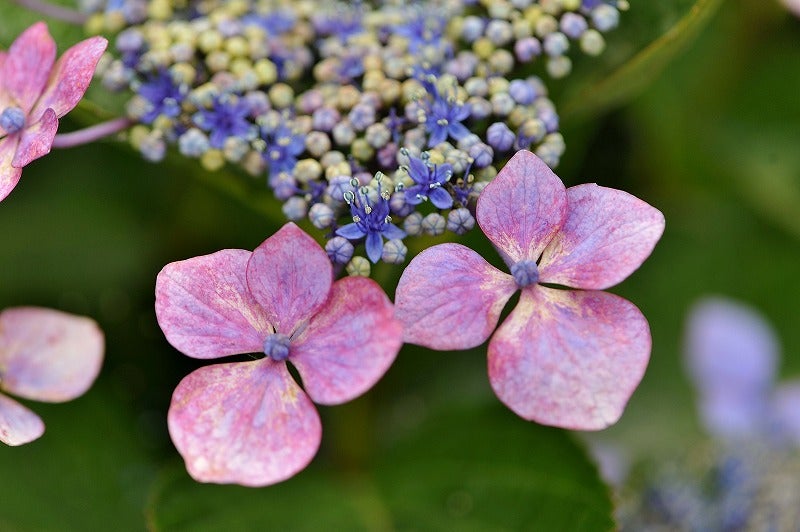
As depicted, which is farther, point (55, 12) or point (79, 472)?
point (79, 472)

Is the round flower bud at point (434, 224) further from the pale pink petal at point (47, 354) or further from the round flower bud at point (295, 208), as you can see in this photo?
the pale pink petal at point (47, 354)

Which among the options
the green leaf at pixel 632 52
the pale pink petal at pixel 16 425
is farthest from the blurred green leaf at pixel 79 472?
the green leaf at pixel 632 52

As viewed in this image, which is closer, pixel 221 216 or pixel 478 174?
pixel 478 174

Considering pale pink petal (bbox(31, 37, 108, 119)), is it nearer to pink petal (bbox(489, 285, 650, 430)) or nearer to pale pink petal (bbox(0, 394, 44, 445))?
pale pink petal (bbox(0, 394, 44, 445))

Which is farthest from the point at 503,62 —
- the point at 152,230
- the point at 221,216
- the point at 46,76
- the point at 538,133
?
the point at 152,230

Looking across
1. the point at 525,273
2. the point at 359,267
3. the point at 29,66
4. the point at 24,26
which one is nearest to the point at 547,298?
the point at 525,273

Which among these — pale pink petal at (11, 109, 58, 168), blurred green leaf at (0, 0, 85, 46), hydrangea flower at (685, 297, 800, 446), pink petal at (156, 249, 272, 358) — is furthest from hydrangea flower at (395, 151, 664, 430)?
hydrangea flower at (685, 297, 800, 446)

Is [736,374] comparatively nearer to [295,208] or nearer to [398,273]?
[398,273]

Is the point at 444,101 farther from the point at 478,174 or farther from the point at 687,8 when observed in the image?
the point at 687,8
